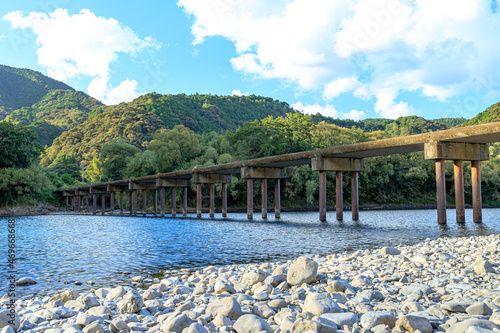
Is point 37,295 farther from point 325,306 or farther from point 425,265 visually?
point 425,265

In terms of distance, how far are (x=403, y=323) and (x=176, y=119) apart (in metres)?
125

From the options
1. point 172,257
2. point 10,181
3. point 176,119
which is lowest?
point 172,257

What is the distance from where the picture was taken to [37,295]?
941cm

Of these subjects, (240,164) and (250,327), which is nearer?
(250,327)

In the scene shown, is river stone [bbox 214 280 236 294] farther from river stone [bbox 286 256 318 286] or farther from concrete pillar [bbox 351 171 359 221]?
concrete pillar [bbox 351 171 359 221]

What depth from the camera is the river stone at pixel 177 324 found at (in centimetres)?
559

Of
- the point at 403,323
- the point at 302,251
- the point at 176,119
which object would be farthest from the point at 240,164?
the point at 176,119

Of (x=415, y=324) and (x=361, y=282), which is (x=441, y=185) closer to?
(x=361, y=282)

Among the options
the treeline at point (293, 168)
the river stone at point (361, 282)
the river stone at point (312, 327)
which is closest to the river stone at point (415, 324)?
the river stone at point (312, 327)

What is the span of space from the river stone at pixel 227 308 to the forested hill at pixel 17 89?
191822 mm

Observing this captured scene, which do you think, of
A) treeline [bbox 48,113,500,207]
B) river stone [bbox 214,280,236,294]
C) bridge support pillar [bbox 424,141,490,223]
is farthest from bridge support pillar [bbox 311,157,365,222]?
treeline [bbox 48,113,500,207]

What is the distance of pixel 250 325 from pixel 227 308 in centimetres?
77

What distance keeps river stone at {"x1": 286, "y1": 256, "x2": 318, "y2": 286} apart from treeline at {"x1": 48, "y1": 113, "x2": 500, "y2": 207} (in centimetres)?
6480

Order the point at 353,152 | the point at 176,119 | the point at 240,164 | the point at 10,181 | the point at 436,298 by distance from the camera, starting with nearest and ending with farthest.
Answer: the point at 436,298 → the point at 353,152 → the point at 240,164 → the point at 10,181 → the point at 176,119
